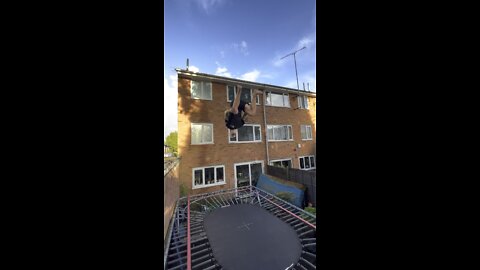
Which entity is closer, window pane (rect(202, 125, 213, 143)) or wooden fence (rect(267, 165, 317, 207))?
wooden fence (rect(267, 165, 317, 207))

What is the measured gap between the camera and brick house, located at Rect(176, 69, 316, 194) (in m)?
7.90

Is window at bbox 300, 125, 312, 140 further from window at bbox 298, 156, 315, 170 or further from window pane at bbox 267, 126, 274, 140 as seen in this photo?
window pane at bbox 267, 126, 274, 140

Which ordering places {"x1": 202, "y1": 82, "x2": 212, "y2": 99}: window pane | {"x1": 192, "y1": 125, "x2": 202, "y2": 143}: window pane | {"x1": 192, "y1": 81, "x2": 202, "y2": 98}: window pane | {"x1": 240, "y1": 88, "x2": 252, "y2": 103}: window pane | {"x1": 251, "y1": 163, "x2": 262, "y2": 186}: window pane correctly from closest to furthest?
1. {"x1": 192, "y1": 125, "x2": 202, "y2": 143}: window pane
2. {"x1": 192, "y1": 81, "x2": 202, "y2": 98}: window pane
3. {"x1": 202, "y1": 82, "x2": 212, "y2": 99}: window pane
4. {"x1": 251, "y1": 163, "x2": 262, "y2": 186}: window pane
5. {"x1": 240, "y1": 88, "x2": 252, "y2": 103}: window pane

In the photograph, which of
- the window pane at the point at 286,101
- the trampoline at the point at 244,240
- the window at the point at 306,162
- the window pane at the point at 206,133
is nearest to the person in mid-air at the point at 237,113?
the window pane at the point at 206,133

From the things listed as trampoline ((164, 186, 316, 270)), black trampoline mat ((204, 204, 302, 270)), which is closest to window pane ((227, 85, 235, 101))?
trampoline ((164, 186, 316, 270))

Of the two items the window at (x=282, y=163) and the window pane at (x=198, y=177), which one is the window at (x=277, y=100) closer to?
the window at (x=282, y=163)

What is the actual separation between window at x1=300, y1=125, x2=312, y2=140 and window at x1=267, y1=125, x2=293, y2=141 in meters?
1.05

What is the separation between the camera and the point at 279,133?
1038 cm

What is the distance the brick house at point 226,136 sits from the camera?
311 inches

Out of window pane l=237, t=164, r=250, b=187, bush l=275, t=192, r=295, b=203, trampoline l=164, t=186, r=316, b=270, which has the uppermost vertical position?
window pane l=237, t=164, r=250, b=187
